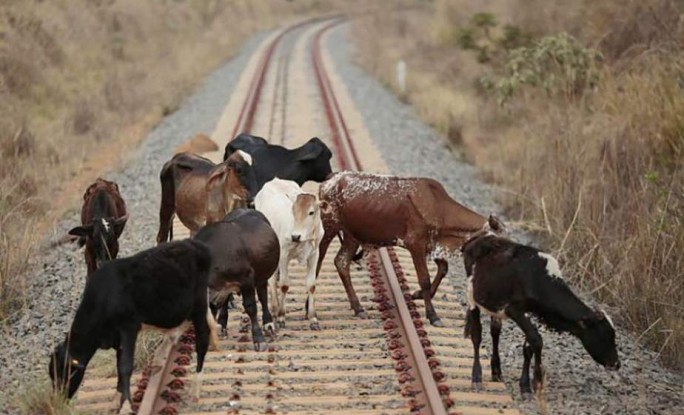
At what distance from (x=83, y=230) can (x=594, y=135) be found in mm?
8920

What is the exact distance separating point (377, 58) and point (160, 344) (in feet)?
98.5

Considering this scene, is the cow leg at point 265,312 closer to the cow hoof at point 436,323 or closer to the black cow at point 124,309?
the cow hoof at point 436,323

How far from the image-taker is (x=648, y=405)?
862cm

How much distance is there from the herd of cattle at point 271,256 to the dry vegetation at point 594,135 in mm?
1919

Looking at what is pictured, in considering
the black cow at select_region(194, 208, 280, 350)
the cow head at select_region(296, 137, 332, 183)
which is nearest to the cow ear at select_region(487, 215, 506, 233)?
the black cow at select_region(194, 208, 280, 350)

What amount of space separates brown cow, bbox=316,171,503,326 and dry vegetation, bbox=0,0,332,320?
3.38m

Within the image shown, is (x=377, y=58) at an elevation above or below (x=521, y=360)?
below

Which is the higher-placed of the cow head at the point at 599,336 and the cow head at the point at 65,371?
the cow head at the point at 65,371

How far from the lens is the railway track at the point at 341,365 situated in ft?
27.1

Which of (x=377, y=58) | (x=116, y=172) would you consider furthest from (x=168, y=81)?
(x=116, y=172)

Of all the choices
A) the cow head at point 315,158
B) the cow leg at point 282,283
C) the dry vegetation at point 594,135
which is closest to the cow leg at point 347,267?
the cow leg at point 282,283

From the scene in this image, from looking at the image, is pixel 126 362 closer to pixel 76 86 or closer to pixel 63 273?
pixel 63 273

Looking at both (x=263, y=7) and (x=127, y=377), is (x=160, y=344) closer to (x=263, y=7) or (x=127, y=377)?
(x=127, y=377)

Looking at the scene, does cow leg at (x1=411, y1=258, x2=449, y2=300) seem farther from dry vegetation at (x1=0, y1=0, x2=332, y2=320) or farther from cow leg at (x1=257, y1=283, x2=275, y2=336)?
dry vegetation at (x1=0, y1=0, x2=332, y2=320)
